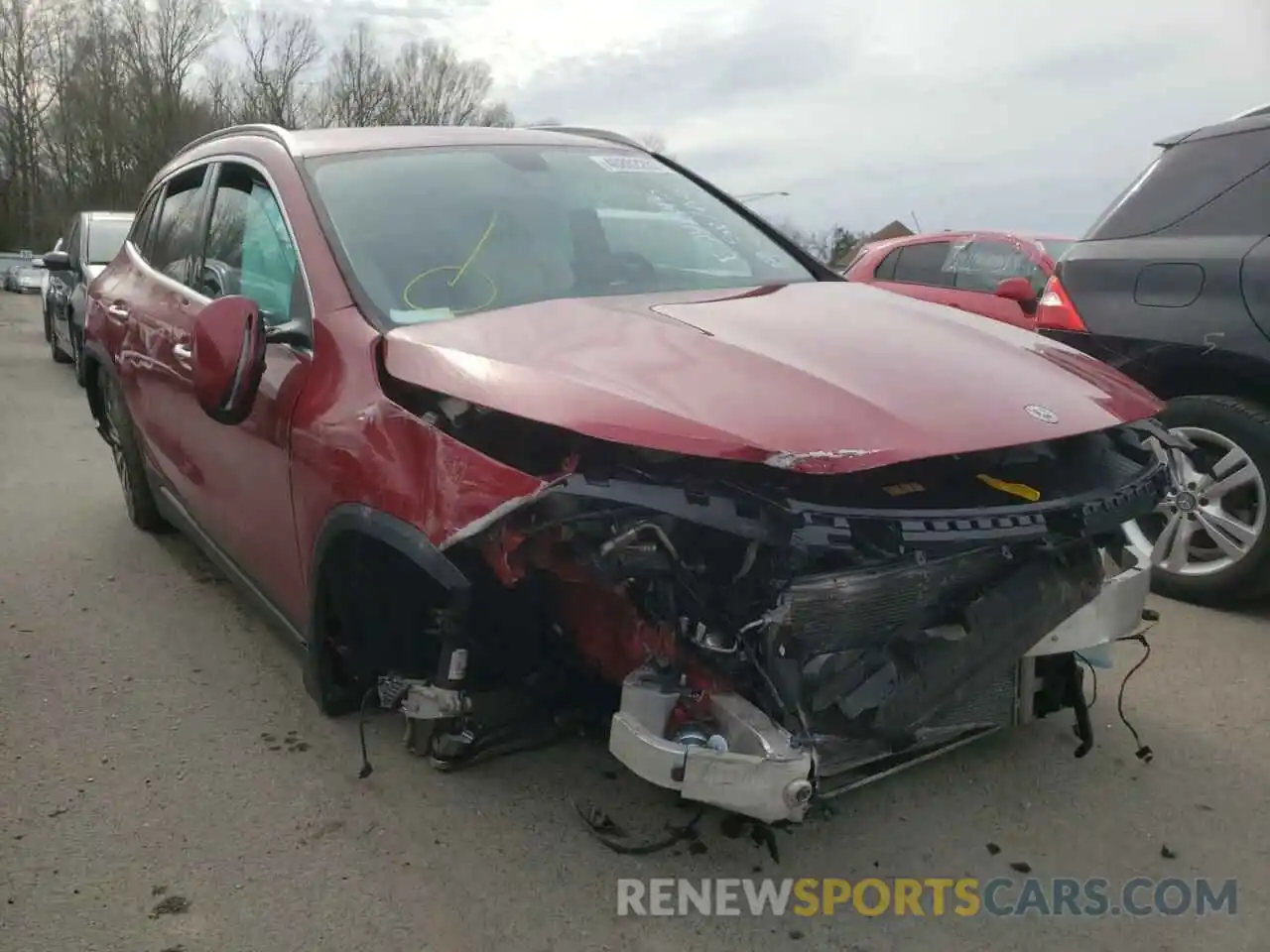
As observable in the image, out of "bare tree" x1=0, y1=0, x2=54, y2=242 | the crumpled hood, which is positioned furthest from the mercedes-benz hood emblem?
"bare tree" x1=0, y1=0, x2=54, y2=242

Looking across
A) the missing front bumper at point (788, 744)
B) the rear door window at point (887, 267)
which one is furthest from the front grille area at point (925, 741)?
the rear door window at point (887, 267)

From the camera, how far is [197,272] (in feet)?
12.7

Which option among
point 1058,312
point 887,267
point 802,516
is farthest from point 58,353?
point 802,516

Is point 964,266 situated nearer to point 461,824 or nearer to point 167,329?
point 167,329

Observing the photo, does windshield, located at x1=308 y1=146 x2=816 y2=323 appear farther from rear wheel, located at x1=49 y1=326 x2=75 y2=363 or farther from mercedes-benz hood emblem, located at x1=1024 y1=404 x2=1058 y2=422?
rear wheel, located at x1=49 y1=326 x2=75 y2=363

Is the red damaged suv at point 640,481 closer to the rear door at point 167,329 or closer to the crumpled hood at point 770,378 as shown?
the crumpled hood at point 770,378

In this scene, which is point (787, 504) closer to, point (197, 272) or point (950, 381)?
point (950, 381)

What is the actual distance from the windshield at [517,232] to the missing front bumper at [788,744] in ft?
3.95

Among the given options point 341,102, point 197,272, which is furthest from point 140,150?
point 197,272

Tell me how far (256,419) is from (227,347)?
0.38 meters

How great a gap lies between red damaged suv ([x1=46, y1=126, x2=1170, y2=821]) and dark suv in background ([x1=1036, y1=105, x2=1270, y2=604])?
61.5 inches

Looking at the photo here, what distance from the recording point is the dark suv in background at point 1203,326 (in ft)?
13.4

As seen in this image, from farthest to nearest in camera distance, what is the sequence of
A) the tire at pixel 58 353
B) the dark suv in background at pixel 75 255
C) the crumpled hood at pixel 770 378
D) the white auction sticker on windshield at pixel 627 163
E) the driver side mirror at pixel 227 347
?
the tire at pixel 58 353 < the dark suv in background at pixel 75 255 < the white auction sticker on windshield at pixel 627 163 < the driver side mirror at pixel 227 347 < the crumpled hood at pixel 770 378

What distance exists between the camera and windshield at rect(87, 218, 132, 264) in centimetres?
1113
